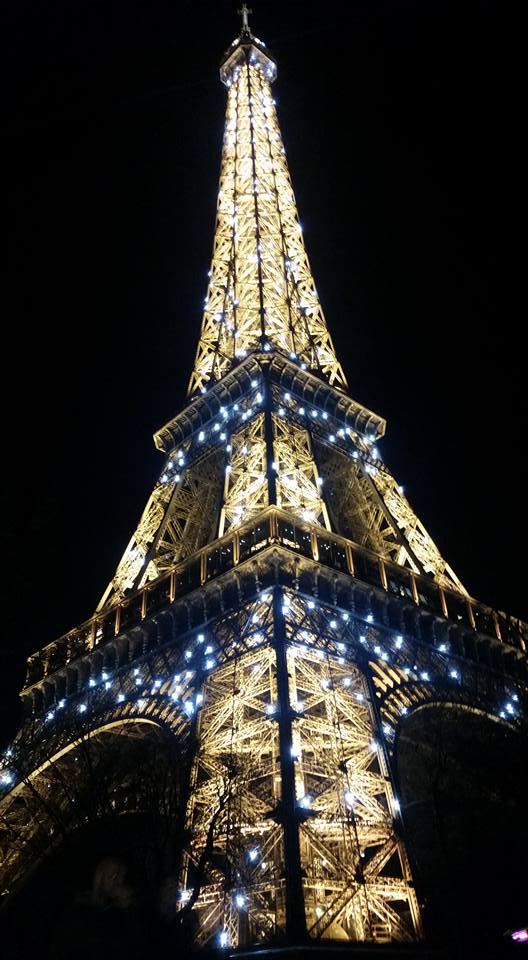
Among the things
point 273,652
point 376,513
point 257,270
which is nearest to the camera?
point 273,652

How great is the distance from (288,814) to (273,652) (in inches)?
157

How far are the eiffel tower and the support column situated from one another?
4cm

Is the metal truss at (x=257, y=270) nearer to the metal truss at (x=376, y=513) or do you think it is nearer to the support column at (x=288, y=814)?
the metal truss at (x=376, y=513)

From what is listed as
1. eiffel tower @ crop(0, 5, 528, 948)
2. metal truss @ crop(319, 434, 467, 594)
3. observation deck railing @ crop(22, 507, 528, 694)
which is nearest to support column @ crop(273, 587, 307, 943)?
eiffel tower @ crop(0, 5, 528, 948)

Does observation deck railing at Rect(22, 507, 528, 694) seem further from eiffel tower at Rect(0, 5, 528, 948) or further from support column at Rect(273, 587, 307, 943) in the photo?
support column at Rect(273, 587, 307, 943)

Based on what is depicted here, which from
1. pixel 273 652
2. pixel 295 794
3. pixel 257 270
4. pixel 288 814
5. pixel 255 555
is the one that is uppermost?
pixel 257 270

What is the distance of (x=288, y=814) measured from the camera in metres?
13.1

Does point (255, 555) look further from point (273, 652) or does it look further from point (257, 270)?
point (257, 270)

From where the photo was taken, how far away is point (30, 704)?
24547mm

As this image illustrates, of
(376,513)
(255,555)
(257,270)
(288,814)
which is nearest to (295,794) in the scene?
(288,814)

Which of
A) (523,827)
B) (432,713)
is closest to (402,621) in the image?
(432,713)

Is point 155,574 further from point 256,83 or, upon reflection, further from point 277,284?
point 256,83

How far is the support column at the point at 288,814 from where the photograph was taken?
1195cm

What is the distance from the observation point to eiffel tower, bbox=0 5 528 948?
13734 mm
